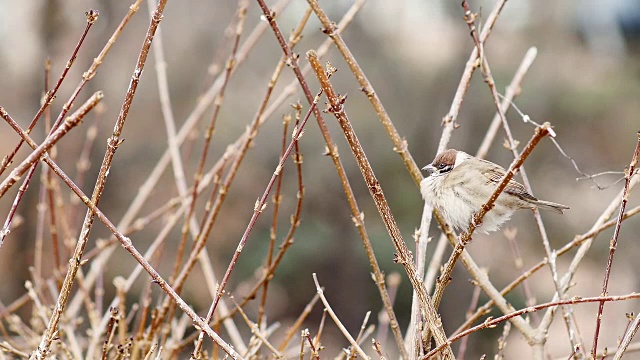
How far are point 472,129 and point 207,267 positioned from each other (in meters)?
4.69

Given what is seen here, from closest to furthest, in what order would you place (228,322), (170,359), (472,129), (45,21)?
(170,359) < (228,322) < (45,21) < (472,129)

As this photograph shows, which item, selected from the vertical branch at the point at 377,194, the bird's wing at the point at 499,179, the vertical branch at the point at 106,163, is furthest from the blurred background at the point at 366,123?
the vertical branch at the point at 106,163

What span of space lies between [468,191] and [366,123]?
437cm

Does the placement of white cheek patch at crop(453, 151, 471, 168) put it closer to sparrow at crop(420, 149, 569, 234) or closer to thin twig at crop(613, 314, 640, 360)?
sparrow at crop(420, 149, 569, 234)

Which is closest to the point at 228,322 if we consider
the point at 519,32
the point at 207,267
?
the point at 207,267

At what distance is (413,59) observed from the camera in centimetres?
689

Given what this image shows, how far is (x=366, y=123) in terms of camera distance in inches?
244

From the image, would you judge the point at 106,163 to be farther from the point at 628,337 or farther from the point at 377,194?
the point at 628,337

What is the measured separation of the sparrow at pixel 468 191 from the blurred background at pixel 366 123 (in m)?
3.68

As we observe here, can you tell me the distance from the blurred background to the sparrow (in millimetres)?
3677

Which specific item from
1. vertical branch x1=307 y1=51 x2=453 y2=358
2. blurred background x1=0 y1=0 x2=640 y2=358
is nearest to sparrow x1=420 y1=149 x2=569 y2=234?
vertical branch x1=307 y1=51 x2=453 y2=358

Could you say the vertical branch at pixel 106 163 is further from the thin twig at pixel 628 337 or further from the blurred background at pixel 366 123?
the blurred background at pixel 366 123

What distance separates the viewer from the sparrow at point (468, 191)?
1756 mm

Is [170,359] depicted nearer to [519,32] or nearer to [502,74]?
[502,74]
